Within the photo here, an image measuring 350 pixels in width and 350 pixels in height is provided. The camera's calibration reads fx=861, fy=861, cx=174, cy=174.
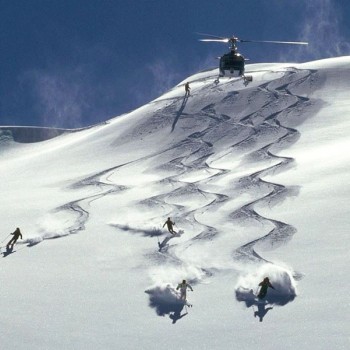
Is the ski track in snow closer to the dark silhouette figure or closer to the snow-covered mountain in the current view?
the snow-covered mountain

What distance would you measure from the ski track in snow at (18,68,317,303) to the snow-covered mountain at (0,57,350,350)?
114 millimetres

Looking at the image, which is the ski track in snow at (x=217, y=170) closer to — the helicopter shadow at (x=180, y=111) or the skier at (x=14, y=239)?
the helicopter shadow at (x=180, y=111)

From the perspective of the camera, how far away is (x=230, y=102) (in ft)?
210

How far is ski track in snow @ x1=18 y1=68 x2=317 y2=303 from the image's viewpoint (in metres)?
33.3

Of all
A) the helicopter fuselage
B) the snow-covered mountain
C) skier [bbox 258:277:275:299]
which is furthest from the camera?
the helicopter fuselage

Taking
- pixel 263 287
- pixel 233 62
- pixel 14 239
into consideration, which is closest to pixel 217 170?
pixel 233 62

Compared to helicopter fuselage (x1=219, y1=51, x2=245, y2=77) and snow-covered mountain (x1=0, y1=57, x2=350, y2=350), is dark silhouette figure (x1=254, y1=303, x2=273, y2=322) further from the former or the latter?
helicopter fuselage (x1=219, y1=51, x2=245, y2=77)

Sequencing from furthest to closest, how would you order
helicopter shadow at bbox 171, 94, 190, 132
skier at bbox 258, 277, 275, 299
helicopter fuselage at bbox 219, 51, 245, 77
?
helicopter shadow at bbox 171, 94, 190, 132 → helicopter fuselage at bbox 219, 51, 245, 77 → skier at bbox 258, 277, 275, 299

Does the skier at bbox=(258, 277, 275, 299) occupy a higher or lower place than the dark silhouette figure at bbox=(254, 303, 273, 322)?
higher

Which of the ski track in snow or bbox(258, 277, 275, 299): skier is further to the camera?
the ski track in snow

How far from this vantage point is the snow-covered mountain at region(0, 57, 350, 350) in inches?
994

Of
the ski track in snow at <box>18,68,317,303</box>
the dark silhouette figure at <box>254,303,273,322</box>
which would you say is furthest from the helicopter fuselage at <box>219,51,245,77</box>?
the dark silhouette figure at <box>254,303,273,322</box>

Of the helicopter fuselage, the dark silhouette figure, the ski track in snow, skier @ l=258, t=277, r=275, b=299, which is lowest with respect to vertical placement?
the ski track in snow

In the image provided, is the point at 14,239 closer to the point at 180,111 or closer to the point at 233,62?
the point at 233,62
